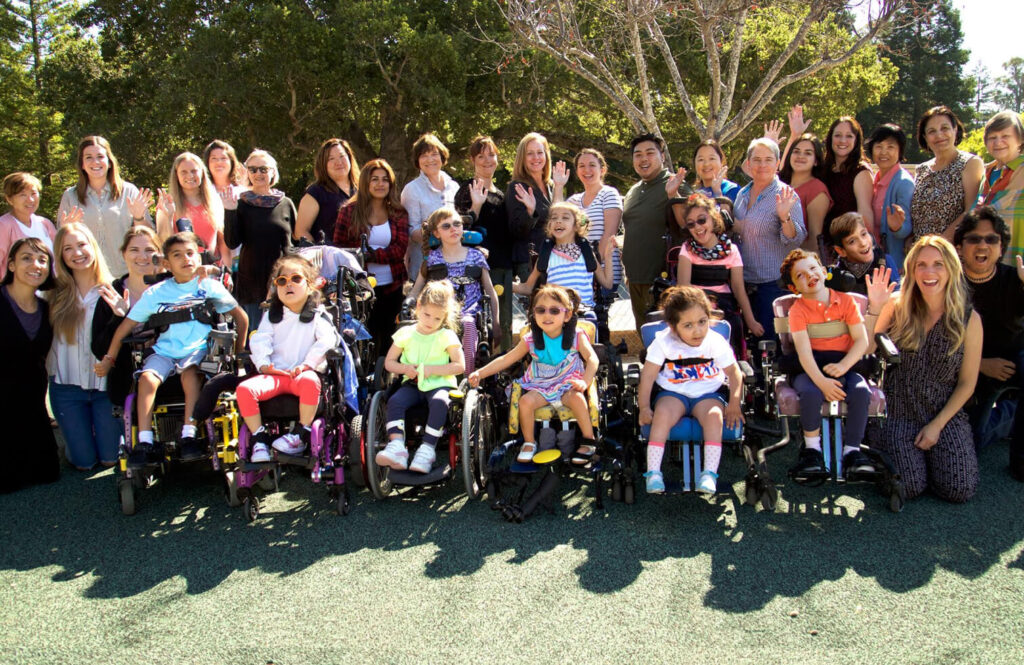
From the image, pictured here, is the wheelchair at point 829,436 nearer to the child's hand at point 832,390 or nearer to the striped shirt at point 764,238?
the child's hand at point 832,390

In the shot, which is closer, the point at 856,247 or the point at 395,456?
the point at 395,456

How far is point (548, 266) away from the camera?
17.0 feet

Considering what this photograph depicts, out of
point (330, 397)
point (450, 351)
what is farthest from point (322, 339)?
point (450, 351)

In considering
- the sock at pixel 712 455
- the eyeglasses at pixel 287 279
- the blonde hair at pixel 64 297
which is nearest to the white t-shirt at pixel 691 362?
the sock at pixel 712 455

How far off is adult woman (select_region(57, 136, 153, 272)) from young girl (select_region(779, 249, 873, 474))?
4.62 meters

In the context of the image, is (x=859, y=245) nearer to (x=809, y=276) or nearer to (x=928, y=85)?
(x=809, y=276)

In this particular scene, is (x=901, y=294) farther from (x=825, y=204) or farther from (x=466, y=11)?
(x=466, y=11)

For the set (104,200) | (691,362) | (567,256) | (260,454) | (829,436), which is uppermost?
(104,200)

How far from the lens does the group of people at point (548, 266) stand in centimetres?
422

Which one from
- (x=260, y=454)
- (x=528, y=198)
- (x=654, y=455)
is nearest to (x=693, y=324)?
(x=654, y=455)

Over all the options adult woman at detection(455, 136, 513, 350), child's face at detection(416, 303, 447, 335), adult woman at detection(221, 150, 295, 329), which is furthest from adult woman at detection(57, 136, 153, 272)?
child's face at detection(416, 303, 447, 335)

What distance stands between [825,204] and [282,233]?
3955 mm

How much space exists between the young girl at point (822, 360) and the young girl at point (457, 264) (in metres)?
1.91

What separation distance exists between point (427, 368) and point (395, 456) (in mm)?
555
